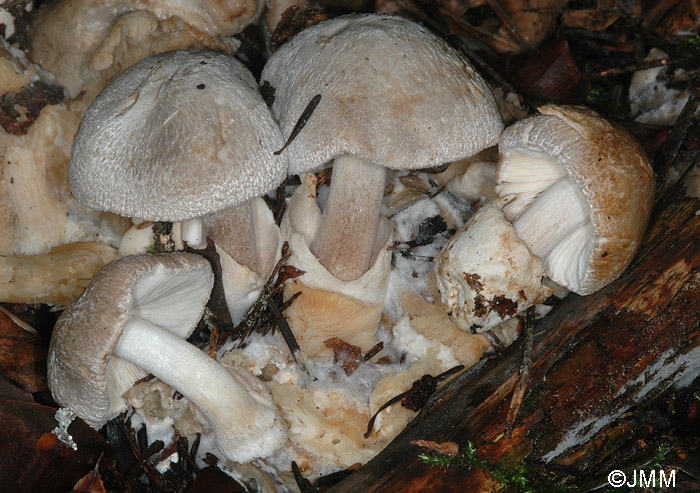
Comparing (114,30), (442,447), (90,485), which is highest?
(114,30)

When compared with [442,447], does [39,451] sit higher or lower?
higher

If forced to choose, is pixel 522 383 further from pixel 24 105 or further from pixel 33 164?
pixel 24 105

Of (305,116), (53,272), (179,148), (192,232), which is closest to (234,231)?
(192,232)

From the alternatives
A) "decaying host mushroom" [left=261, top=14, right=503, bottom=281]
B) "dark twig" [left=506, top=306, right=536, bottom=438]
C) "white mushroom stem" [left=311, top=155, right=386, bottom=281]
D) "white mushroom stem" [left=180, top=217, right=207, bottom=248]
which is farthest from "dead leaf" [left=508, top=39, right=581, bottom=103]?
"white mushroom stem" [left=180, top=217, right=207, bottom=248]

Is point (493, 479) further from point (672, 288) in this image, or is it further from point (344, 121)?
point (344, 121)

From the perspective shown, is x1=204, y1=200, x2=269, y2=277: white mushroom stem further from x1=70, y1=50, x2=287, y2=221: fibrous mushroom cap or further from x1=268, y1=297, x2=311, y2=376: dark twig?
x1=70, y1=50, x2=287, y2=221: fibrous mushroom cap

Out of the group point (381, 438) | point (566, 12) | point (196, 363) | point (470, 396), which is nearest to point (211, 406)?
point (196, 363)

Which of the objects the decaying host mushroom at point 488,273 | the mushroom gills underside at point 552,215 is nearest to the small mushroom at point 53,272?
the decaying host mushroom at point 488,273

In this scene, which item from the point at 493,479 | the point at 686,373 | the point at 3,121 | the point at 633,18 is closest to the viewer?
the point at 493,479
